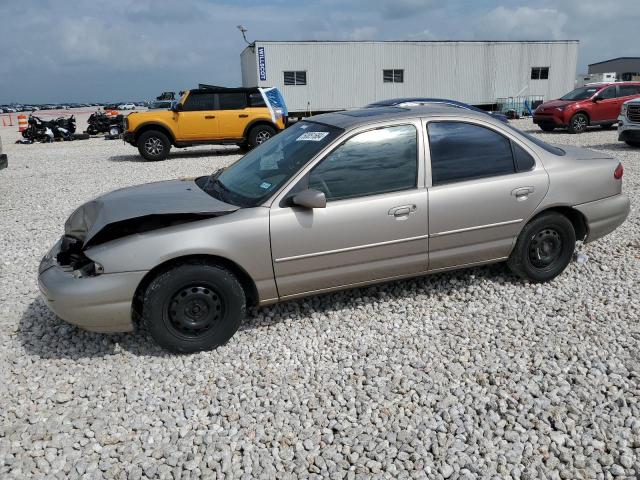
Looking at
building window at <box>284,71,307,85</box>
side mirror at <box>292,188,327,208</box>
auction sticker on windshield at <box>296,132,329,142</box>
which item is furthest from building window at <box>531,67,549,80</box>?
side mirror at <box>292,188,327,208</box>

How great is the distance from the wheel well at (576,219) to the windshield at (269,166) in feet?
6.53

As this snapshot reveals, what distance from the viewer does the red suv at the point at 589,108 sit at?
17.1 m

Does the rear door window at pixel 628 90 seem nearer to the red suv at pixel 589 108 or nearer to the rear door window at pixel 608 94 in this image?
the red suv at pixel 589 108

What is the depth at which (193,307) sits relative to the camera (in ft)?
11.5

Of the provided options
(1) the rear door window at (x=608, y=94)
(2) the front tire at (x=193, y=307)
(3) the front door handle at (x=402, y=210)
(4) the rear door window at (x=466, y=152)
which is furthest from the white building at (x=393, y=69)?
(2) the front tire at (x=193, y=307)

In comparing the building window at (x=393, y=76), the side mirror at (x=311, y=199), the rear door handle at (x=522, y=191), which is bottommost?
the rear door handle at (x=522, y=191)

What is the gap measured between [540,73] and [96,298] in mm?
28629

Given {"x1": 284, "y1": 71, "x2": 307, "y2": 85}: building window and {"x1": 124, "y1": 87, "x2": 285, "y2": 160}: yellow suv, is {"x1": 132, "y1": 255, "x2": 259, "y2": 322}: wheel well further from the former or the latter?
{"x1": 284, "y1": 71, "x2": 307, "y2": 85}: building window

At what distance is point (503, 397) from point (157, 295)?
2206mm

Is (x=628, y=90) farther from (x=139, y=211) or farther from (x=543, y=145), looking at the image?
(x=139, y=211)

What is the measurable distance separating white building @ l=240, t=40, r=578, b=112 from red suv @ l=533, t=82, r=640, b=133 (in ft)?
27.6

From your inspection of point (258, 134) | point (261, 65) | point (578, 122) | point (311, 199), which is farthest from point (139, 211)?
point (261, 65)

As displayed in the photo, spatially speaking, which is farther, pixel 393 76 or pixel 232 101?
pixel 393 76

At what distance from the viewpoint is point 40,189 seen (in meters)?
10.5
